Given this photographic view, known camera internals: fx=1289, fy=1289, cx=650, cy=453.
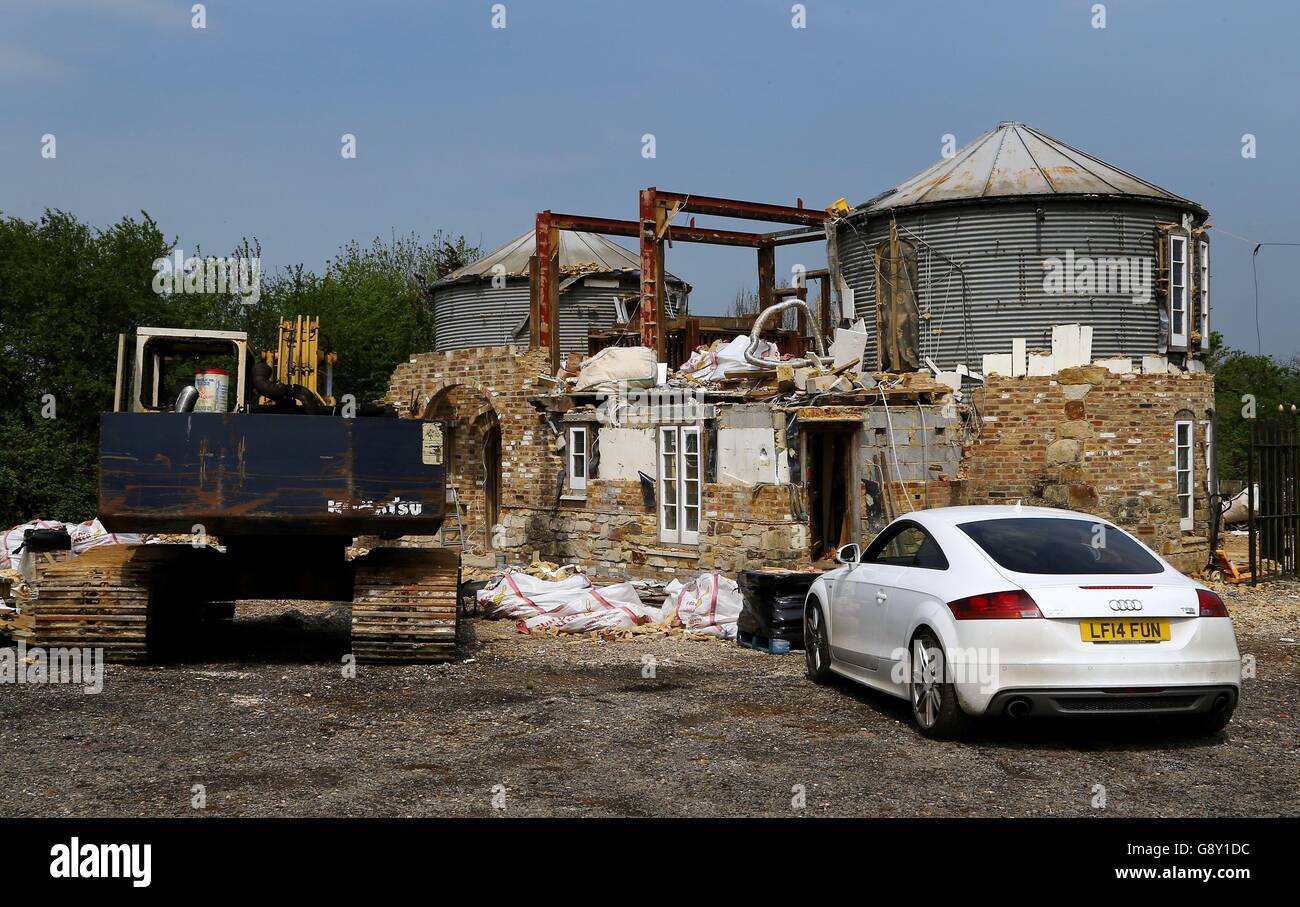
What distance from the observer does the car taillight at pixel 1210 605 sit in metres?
7.83

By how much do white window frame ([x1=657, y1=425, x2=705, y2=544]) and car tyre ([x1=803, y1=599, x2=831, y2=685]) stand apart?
25.7 feet

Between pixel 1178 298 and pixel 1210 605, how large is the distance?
13682 millimetres

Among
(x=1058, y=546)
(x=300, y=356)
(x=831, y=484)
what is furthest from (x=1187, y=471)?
(x=300, y=356)

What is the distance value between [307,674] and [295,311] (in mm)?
33021

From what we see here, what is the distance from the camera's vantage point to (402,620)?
36.8ft

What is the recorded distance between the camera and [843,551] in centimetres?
991

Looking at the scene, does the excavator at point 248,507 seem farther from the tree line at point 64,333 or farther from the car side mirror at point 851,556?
the tree line at point 64,333

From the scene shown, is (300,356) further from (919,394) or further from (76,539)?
(76,539)

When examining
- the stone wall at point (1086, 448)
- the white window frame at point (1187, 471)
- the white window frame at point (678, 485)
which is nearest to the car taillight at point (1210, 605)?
the stone wall at point (1086, 448)

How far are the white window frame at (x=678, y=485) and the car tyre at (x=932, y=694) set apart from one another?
1019 centimetres

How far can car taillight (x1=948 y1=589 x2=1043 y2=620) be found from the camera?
7.67 m

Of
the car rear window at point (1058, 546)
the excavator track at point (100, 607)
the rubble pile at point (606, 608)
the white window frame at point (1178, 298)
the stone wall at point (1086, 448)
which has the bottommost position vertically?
the rubble pile at point (606, 608)

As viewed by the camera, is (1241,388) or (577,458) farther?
(1241,388)

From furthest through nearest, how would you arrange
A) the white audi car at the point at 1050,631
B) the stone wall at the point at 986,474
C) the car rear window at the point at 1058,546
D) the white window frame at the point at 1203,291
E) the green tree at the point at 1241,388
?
the green tree at the point at 1241,388
the white window frame at the point at 1203,291
the stone wall at the point at 986,474
the car rear window at the point at 1058,546
the white audi car at the point at 1050,631
